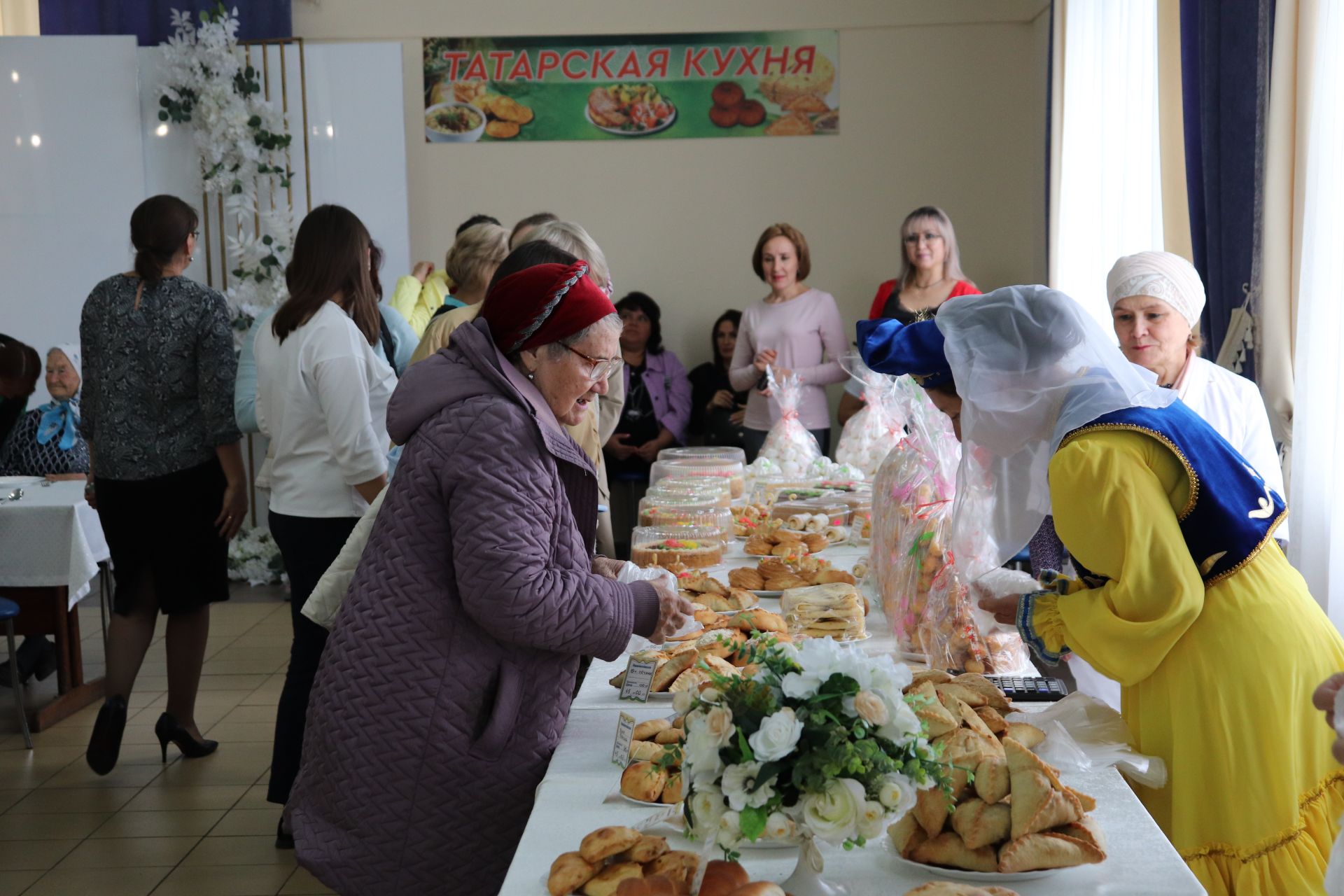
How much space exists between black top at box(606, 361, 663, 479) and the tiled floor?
2.42 meters

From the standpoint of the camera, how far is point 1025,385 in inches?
75.9

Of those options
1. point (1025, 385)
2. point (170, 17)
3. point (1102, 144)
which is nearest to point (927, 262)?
point (1102, 144)

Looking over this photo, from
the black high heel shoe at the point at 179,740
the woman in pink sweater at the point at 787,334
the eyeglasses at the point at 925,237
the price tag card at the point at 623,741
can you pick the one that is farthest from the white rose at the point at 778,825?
the woman in pink sweater at the point at 787,334

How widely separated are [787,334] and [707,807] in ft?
14.7

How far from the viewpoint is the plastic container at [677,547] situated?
2.93 m

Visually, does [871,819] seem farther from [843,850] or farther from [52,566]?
[52,566]

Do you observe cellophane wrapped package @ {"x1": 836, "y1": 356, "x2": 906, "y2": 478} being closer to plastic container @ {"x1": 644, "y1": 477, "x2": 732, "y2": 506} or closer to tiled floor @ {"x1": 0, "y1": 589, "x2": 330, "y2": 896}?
plastic container @ {"x1": 644, "y1": 477, "x2": 732, "y2": 506}

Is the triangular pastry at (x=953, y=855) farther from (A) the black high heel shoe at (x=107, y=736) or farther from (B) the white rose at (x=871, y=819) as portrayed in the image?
(A) the black high heel shoe at (x=107, y=736)

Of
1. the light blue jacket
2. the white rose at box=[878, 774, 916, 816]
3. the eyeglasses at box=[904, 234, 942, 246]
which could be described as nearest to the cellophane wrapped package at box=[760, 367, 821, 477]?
the eyeglasses at box=[904, 234, 942, 246]

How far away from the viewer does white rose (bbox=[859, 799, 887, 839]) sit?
1.26 metres

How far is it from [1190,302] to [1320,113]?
74cm

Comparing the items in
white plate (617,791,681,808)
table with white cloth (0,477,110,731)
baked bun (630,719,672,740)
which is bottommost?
table with white cloth (0,477,110,731)

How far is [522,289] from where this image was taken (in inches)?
73.5

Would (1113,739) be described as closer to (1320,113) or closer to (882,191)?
(1320,113)
